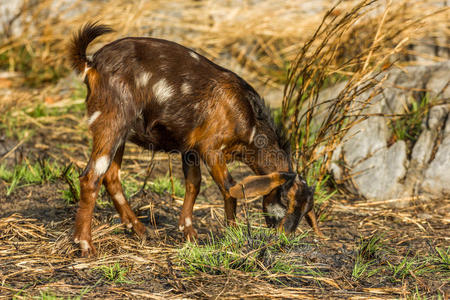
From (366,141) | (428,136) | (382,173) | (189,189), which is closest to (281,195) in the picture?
(189,189)

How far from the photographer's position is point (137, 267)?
320cm

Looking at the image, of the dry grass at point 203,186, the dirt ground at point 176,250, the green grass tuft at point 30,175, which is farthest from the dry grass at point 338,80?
the green grass tuft at point 30,175

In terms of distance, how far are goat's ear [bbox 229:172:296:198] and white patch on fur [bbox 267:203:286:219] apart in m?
0.28

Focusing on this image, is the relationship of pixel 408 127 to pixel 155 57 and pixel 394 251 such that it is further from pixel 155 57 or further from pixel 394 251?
pixel 155 57

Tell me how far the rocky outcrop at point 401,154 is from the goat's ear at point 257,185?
4.99ft

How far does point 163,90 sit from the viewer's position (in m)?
3.54

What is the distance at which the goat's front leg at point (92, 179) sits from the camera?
3.36 m

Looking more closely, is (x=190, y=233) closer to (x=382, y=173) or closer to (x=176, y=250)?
(x=176, y=250)

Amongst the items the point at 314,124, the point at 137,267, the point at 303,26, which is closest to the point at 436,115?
the point at 314,124

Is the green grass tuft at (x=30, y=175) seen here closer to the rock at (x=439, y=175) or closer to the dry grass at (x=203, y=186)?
the dry grass at (x=203, y=186)

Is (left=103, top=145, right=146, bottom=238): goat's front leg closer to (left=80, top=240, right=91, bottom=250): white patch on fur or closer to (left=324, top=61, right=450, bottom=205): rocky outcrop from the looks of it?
(left=80, top=240, right=91, bottom=250): white patch on fur

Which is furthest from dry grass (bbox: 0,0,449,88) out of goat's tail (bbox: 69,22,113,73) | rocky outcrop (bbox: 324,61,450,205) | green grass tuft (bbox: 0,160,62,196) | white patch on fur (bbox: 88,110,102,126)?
white patch on fur (bbox: 88,110,102,126)

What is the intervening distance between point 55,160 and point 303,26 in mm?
4144

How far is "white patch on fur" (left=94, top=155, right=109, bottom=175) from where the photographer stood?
3359mm
